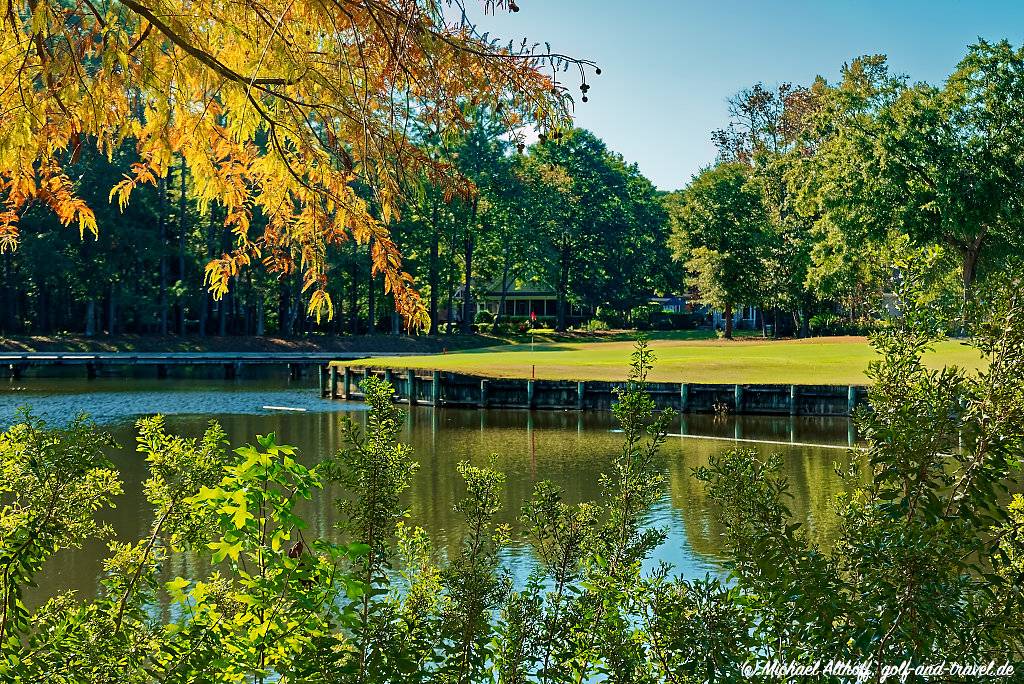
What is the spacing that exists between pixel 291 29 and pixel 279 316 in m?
63.0

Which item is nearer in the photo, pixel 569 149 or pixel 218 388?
pixel 218 388

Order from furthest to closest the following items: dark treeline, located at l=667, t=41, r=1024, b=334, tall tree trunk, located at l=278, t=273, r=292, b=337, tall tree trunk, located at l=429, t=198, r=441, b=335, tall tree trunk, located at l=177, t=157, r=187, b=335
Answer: tall tree trunk, located at l=429, t=198, r=441, b=335
tall tree trunk, located at l=278, t=273, r=292, b=337
tall tree trunk, located at l=177, t=157, r=187, b=335
dark treeline, located at l=667, t=41, r=1024, b=334

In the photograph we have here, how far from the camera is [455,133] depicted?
561 cm

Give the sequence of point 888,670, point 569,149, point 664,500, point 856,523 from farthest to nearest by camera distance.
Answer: point 569,149, point 664,500, point 856,523, point 888,670

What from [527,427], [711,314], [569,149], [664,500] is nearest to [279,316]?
[569,149]

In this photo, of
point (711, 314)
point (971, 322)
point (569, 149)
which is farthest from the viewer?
point (711, 314)

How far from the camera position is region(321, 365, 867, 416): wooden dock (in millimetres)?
29500

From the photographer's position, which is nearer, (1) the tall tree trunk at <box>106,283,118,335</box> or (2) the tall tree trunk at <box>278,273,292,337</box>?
(1) the tall tree trunk at <box>106,283,118,335</box>

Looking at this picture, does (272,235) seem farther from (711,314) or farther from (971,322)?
(711,314)

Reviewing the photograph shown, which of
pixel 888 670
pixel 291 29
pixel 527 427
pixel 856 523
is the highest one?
pixel 291 29

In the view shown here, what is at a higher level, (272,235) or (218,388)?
(272,235)

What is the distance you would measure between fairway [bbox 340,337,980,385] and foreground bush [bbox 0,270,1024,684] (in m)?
25.2

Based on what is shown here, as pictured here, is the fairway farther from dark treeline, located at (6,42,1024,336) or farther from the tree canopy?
the tree canopy

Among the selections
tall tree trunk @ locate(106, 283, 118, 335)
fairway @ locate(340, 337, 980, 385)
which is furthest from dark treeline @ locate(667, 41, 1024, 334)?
tall tree trunk @ locate(106, 283, 118, 335)
